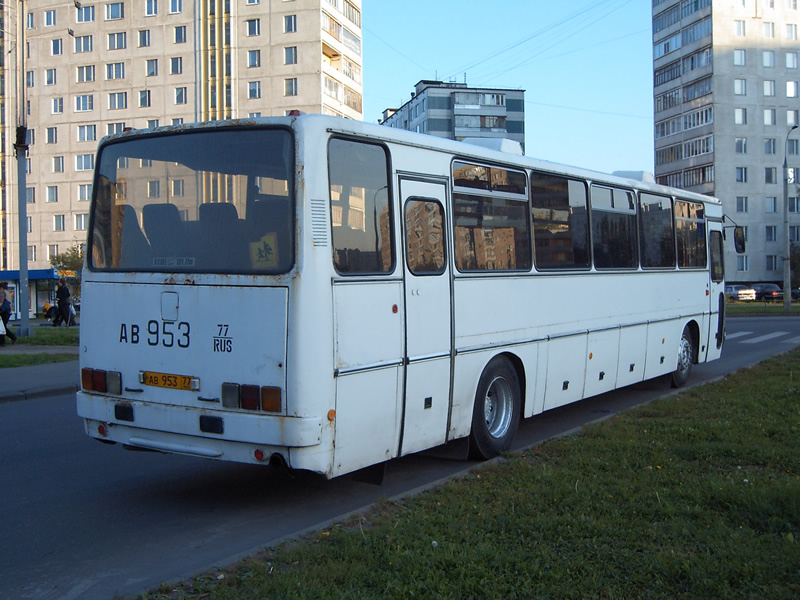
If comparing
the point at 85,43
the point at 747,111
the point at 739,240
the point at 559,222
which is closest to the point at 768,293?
the point at 747,111

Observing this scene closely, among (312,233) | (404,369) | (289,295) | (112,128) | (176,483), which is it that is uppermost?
(112,128)

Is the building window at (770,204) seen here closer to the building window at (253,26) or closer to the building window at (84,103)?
the building window at (253,26)

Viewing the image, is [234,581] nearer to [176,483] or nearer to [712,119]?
[176,483]

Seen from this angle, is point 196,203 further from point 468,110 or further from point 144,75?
point 468,110

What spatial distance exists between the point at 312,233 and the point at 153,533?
8.27 feet

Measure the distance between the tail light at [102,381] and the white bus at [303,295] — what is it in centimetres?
2

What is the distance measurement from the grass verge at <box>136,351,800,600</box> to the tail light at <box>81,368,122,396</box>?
2360mm

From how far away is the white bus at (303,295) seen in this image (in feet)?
20.2

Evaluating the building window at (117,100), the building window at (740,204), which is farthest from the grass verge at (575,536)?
the building window at (740,204)

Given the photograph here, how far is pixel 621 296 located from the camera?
448 inches

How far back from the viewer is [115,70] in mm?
79062

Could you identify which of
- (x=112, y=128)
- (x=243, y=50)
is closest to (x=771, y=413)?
(x=243, y=50)

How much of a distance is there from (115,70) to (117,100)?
288 centimetres

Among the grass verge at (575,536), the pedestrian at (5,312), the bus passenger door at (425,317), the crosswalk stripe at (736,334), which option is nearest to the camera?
the grass verge at (575,536)
